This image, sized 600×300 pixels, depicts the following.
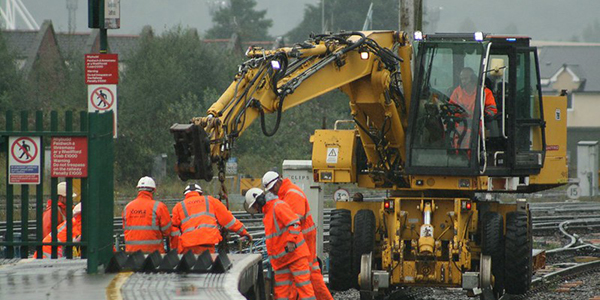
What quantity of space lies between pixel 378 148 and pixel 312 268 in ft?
8.93

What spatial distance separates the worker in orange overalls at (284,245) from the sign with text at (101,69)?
3.87m

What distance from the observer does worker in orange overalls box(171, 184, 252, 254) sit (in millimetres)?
12789

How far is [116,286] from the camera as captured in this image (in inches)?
333

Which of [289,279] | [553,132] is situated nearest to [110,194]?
[289,279]

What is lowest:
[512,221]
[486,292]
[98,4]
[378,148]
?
[486,292]

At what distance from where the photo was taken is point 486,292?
44.5 feet

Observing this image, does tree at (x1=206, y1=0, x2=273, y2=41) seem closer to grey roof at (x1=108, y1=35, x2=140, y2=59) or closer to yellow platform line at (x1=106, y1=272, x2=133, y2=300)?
grey roof at (x1=108, y1=35, x2=140, y2=59)

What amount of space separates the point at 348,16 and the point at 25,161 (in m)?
88.5

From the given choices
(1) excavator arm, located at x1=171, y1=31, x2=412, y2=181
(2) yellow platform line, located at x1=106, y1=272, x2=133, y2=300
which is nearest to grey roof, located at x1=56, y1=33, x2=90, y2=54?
(1) excavator arm, located at x1=171, y1=31, x2=412, y2=181

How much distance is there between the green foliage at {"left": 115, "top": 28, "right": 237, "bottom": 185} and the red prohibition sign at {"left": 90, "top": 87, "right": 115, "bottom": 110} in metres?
27.9

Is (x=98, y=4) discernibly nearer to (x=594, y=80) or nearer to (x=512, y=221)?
(x=512, y=221)

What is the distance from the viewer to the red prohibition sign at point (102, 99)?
14844mm

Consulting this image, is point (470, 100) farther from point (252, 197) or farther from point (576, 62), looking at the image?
point (576, 62)

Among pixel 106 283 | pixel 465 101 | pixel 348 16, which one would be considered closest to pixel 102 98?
pixel 465 101
